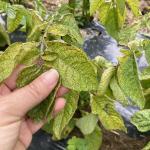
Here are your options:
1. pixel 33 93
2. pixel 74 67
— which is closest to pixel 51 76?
pixel 74 67

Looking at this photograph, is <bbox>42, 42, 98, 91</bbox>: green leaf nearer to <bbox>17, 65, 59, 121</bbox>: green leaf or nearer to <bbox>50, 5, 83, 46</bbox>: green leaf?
<bbox>17, 65, 59, 121</bbox>: green leaf

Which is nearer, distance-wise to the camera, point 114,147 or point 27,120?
point 27,120

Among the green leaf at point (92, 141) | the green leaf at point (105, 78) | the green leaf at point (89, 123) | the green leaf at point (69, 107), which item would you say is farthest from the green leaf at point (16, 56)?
the green leaf at point (92, 141)

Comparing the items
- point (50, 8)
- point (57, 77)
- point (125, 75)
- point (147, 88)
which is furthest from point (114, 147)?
point (50, 8)

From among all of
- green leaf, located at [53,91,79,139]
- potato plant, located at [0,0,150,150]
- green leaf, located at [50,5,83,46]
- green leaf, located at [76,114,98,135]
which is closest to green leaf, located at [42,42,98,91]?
potato plant, located at [0,0,150,150]

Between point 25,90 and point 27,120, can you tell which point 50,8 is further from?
point 25,90

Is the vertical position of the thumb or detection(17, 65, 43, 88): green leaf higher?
detection(17, 65, 43, 88): green leaf
